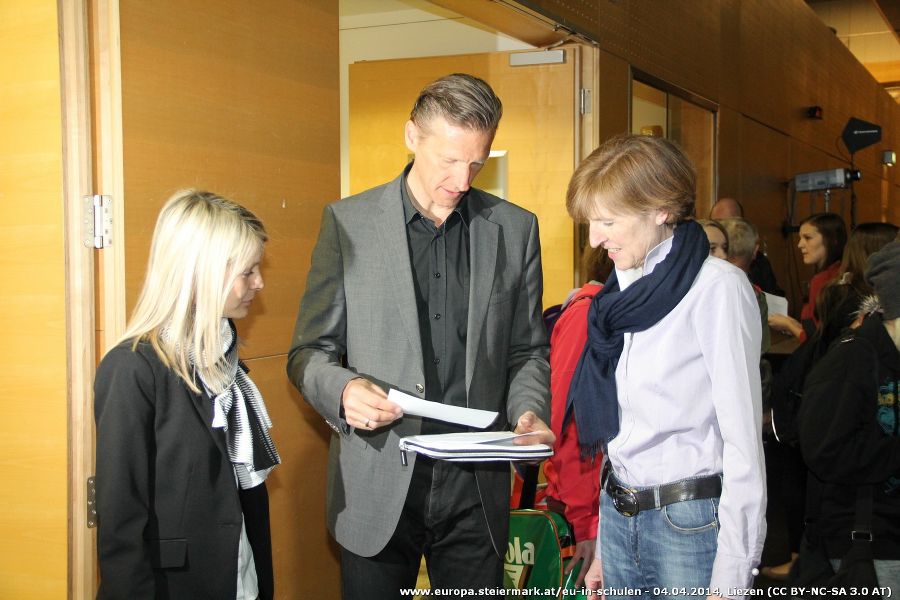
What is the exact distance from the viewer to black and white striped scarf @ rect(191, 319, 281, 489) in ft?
6.12

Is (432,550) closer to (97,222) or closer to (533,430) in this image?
(533,430)

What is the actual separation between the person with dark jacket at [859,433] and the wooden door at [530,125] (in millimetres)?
2312

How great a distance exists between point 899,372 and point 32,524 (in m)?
2.30

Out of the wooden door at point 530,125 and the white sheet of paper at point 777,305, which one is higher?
the wooden door at point 530,125

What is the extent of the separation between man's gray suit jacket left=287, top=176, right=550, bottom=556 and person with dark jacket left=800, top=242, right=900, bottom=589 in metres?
0.84

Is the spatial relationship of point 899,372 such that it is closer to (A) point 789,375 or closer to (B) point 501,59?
(A) point 789,375

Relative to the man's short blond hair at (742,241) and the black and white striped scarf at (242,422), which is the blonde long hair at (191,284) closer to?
the black and white striped scarf at (242,422)

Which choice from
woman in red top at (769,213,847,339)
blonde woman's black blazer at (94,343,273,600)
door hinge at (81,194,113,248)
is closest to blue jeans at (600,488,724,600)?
blonde woman's black blazer at (94,343,273,600)

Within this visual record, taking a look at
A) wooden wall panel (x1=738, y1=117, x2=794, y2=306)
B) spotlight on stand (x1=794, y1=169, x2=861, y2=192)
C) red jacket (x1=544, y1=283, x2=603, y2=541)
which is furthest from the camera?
spotlight on stand (x1=794, y1=169, x2=861, y2=192)

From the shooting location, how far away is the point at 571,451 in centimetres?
250

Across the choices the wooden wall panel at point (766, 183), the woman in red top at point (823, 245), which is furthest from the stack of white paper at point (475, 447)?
the wooden wall panel at point (766, 183)

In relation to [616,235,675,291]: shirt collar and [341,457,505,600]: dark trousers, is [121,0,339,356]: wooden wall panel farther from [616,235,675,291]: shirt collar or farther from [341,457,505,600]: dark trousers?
[616,235,675,291]: shirt collar

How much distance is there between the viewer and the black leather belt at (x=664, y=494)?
178 cm

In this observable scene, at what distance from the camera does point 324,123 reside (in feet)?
9.56
